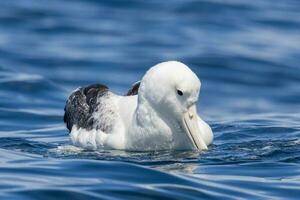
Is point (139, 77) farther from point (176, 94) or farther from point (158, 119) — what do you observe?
point (176, 94)

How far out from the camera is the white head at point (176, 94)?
14000 millimetres

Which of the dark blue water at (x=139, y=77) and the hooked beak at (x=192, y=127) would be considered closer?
the dark blue water at (x=139, y=77)

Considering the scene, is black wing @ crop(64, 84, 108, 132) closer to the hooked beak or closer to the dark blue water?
the dark blue water

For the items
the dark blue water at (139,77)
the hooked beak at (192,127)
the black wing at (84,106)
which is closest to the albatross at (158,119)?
the hooked beak at (192,127)

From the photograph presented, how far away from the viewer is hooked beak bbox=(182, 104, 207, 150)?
46.5ft

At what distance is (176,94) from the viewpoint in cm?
1417

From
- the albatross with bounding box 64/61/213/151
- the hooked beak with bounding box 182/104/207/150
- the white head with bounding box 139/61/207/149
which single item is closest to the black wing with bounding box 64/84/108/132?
the albatross with bounding box 64/61/213/151

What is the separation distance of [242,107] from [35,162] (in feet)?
26.1

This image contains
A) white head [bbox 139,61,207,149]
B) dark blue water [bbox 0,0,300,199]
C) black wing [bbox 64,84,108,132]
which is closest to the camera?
dark blue water [bbox 0,0,300,199]

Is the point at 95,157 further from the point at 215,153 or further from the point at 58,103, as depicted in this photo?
the point at 58,103

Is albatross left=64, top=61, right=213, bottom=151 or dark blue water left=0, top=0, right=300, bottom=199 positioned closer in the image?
dark blue water left=0, top=0, right=300, bottom=199

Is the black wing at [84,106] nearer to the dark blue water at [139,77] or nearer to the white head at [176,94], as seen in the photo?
the dark blue water at [139,77]

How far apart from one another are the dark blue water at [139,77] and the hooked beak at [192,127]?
18cm

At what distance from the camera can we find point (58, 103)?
20.5 m
